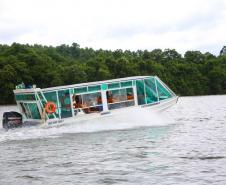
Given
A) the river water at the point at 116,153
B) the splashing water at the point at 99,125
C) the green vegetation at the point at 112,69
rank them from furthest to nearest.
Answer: the green vegetation at the point at 112,69
the splashing water at the point at 99,125
the river water at the point at 116,153

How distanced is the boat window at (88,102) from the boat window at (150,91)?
3.52 metres

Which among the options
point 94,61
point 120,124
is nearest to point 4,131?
point 120,124

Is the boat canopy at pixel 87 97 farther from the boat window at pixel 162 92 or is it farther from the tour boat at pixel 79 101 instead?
the boat window at pixel 162 92

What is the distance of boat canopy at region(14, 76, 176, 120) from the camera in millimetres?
37469

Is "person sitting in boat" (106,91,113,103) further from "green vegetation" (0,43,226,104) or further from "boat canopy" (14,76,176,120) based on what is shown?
"green vegetation" (0,43,226,104)

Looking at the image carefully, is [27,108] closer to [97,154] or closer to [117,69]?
[97,154]

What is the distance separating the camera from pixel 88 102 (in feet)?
124

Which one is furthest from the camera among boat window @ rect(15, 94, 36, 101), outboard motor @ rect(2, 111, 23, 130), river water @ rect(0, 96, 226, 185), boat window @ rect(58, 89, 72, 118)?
boat window @ rect(15, 94, 36, 101)

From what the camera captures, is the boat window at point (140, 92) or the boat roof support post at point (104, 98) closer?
the boat roof support post at point (104, 98)

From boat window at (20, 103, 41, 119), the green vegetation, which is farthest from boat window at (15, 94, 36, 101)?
the green vegetation

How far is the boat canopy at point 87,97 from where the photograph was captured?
3747 cm

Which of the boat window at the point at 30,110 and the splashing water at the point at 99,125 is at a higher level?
the boat window at the point at 30,110

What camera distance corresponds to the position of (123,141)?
30984 millimetres

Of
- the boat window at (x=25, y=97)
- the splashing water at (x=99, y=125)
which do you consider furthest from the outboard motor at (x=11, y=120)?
the boat window at (x=25, y=97)
